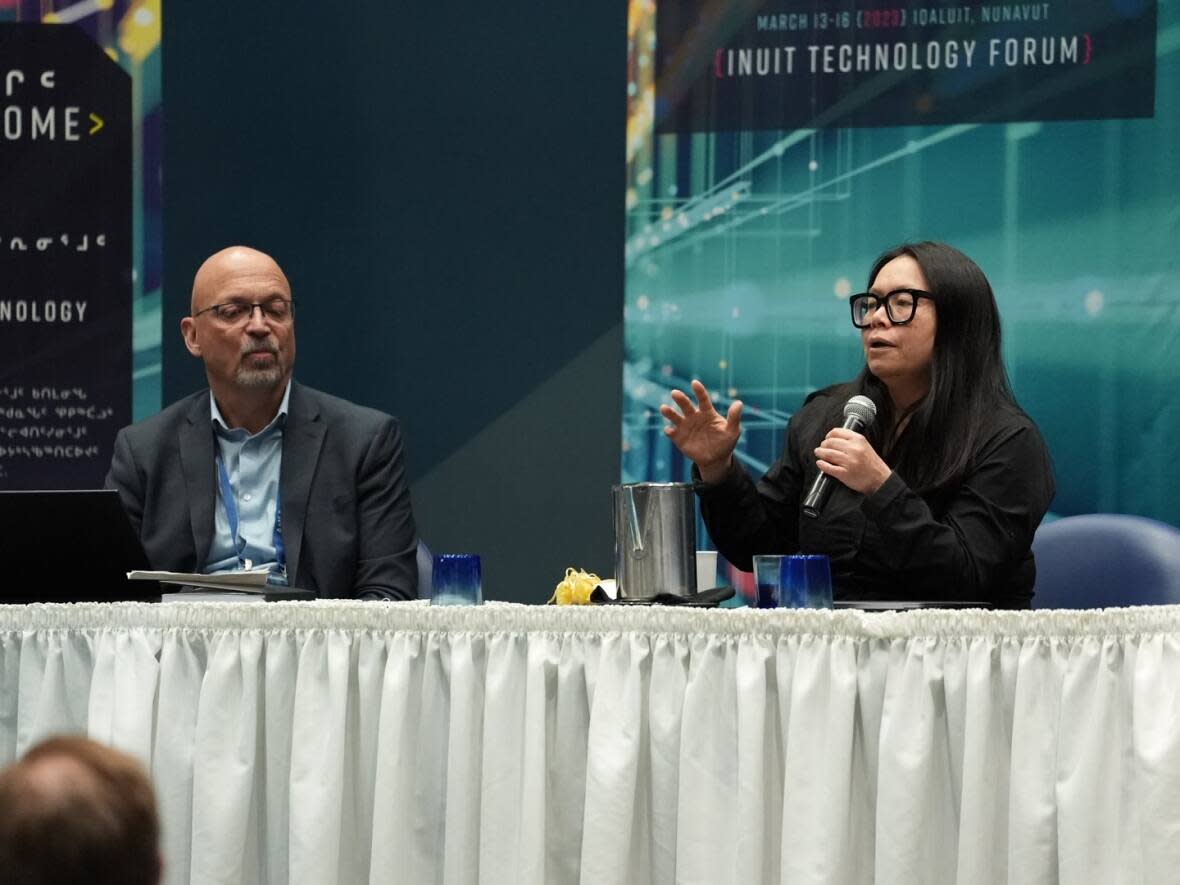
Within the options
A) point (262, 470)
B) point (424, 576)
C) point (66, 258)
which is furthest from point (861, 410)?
point (66, 258)

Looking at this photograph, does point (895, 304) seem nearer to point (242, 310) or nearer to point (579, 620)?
point (579, 620)

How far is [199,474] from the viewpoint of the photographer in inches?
125

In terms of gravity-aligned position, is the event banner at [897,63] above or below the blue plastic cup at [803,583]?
above

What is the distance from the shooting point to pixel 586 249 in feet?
13.4

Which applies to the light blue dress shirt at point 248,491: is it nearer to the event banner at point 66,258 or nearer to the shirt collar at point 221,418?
the shirt collar at point 221,418

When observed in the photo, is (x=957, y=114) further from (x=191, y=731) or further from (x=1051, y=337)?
(x=191, y=731)

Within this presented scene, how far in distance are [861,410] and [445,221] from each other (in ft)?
A: 5.74

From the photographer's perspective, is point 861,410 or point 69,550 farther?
point 861,410

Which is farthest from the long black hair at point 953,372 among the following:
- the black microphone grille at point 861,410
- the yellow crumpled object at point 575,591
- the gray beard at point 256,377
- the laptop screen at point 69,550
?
the laptop screen at point 69,550

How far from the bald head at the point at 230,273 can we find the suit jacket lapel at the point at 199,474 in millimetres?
242

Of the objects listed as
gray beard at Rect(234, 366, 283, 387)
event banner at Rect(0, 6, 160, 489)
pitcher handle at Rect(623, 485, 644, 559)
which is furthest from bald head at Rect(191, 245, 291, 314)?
pitcher handle at Rect(623, 485, 644, 559)

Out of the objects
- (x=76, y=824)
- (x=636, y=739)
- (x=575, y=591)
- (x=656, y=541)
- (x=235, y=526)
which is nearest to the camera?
(x=76, y=824)

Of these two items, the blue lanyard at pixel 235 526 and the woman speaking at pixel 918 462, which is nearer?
the woman speaking at pixel 918 462

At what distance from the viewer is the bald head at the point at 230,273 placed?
132 inches
